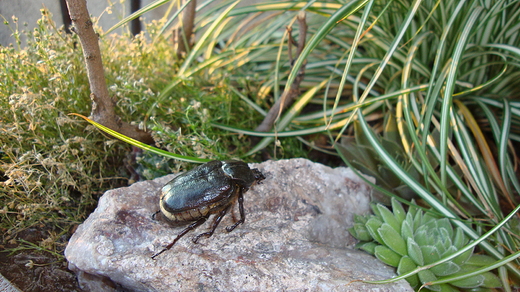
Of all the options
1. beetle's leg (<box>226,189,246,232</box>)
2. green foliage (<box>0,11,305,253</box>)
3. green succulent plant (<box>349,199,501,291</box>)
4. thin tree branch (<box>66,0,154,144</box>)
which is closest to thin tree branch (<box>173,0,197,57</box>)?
green foliage (<box>0,11,305,253</box>)

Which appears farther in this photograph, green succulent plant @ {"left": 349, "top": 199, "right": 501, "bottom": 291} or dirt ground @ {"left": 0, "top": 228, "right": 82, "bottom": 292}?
green succulent plant @ {"left": 349, "top": 199, "right": 501, "bottom": 291}

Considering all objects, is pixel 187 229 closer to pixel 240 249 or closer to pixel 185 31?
pixel 240 249

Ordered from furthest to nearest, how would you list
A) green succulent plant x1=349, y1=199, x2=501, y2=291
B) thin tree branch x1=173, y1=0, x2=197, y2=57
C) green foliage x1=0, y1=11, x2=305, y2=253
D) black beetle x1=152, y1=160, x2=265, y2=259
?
thin tree branch x1=173, y1=0, x2=197, y2=57 < green foliage x1=0, y1=11, x2=305, y2=253 < green succulent plant x1=349, y1=199, x2=501, y2=291 < black beetle x1=152, y1=160, x2=265, y2=259

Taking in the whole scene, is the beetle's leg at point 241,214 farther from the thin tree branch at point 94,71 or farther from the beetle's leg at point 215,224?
the thin tree branch at point 94,71

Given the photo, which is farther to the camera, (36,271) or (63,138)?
(63,138)

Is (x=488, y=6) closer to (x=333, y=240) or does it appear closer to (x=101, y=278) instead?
(x=333, y=240)

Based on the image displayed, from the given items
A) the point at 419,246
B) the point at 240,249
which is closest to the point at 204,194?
the point at 240,249

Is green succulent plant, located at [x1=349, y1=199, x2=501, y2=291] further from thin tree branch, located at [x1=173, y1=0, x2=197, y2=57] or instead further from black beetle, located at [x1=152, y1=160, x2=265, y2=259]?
thin tree branch, located at [x1=173, y1=0, x2=197, y2=57]

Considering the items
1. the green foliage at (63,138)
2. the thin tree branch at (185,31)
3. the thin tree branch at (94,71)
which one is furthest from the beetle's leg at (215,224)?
the thin tree branch at (185,31)
